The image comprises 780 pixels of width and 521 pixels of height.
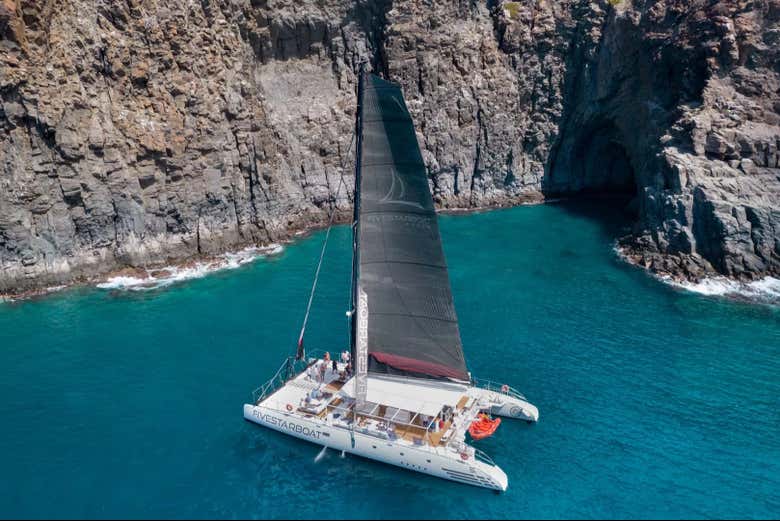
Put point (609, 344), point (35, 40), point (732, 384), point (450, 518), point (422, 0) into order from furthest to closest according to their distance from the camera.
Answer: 1. point (422, 0)
2. point (35, 40)
3. point (609, 344)
4. point (732, 384)
5. point (450, 518)

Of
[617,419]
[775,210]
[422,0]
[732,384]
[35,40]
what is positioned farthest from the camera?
[422,0]

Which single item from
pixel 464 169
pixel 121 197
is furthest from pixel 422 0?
pixel 121 197

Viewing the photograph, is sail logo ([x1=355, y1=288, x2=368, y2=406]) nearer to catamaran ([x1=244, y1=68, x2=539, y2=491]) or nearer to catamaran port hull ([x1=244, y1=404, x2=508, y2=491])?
catamaran ([x1=244, y1=68, x2=539, y2=491])

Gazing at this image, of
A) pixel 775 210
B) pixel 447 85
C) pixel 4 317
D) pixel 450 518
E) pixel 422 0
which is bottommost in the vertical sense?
pixel 450 518

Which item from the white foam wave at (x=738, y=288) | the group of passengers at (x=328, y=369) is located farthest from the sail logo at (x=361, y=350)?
the white foam wave at (x=738, y=288)

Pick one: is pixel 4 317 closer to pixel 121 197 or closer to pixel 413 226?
pixel 121 197

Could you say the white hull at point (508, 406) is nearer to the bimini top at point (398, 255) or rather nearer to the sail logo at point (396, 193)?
the bimini top at point (398, 255)

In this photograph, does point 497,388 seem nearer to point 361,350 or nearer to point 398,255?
point 361,350
